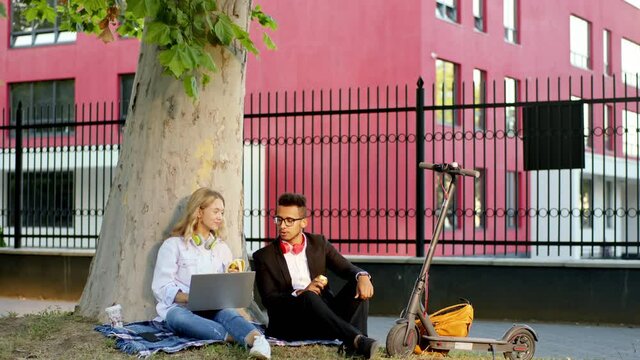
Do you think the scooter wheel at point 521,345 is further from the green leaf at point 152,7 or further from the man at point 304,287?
the green leaf at point 152,7

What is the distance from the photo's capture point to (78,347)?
7.49 meters

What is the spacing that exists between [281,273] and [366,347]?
3.23ft

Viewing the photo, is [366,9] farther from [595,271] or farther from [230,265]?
[230,265]

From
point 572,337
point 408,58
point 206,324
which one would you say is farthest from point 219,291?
point 408,58

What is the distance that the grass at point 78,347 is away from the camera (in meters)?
7.17

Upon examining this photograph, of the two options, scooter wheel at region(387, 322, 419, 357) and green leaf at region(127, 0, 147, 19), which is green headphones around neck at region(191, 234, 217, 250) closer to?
scooter wheel at region(387, 322, 419, 357)

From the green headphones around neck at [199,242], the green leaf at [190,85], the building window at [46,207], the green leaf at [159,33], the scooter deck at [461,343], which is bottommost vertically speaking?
the scooter deck at [461,343]

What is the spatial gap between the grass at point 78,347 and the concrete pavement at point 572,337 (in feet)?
4.91

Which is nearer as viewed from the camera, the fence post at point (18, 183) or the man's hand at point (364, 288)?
the man's hand at point (364, 288)

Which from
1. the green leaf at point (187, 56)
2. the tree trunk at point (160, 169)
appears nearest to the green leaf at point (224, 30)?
the green leaf at point (187, 56)

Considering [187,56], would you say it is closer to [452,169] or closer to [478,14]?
[452,169]

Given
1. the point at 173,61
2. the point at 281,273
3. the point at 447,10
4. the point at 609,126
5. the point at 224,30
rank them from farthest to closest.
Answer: the point at 447,10
the point at 609,126
the point at 224,30
the point at 281,273
the point at 173,61

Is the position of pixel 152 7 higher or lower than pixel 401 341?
higher

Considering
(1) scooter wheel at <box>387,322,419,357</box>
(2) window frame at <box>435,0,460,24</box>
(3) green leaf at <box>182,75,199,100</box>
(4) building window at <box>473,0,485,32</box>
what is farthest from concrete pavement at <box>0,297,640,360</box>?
(4) building window at <box>473,0,485,32</box>
